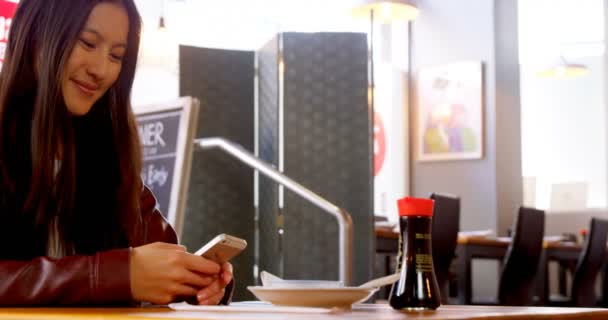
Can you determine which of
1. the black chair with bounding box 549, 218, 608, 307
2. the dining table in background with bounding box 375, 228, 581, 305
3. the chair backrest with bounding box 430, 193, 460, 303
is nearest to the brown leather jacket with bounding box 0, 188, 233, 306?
the chair backrest with bounding box 430, 193, 460, 303

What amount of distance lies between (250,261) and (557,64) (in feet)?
18.5

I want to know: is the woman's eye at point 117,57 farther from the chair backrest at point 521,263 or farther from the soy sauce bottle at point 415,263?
the chair backrest at point 521,263

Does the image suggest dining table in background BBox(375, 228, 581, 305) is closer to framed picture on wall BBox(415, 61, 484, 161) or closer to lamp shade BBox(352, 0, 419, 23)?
framed picture on wall BBox(415, 61, 484, 161)

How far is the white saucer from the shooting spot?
1.26 metres

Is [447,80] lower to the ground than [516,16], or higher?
lower

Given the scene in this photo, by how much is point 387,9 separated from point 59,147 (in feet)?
21.1

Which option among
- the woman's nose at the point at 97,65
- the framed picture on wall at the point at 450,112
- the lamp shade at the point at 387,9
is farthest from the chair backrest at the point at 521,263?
the woman's nose at the point at 97,65

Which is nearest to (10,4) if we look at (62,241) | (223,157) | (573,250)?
(223,157)

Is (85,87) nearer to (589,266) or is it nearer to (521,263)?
(521,263)

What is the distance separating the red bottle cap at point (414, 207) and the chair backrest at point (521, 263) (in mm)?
4725

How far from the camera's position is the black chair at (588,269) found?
695cm

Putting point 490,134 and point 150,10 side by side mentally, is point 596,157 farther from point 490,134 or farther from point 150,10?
point 150,10

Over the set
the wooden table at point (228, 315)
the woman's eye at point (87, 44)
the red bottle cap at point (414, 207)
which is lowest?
the wooden table at point (228, 315)

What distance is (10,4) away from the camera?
359 centimetres
